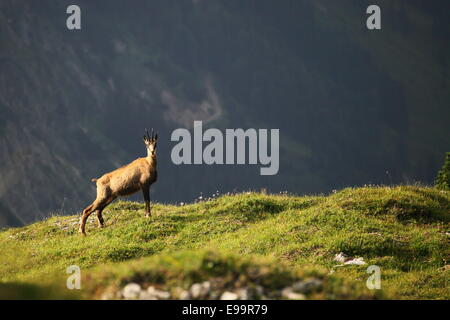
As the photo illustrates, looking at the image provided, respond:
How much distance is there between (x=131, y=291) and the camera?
12578 mm

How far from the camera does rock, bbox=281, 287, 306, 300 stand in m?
12.5

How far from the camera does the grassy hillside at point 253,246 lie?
42.7ft

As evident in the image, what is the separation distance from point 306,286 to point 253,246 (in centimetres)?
891

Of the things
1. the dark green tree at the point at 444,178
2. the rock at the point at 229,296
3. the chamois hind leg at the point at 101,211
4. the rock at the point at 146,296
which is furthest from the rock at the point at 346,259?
the dark green tree at the point at 444,178

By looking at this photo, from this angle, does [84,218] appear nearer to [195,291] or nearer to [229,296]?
[195,291]

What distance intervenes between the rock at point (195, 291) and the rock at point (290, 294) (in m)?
1.63

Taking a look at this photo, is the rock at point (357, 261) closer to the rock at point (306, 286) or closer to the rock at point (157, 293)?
the rock at point (306, 286)

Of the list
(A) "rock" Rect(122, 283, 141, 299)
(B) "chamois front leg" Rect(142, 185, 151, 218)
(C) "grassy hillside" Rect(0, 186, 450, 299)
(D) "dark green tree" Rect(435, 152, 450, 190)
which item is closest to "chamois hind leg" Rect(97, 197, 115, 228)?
(C) "grassy hillside" Rect(0, 186, 450, 299)

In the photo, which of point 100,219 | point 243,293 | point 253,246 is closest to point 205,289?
point 243,293

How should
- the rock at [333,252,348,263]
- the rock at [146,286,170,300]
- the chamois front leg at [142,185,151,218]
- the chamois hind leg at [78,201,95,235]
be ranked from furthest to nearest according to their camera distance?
the chamois front leg at [142,185,151,218], the chamois hind leg at [78,201,95,235], the rock at [333,252,348,263], the rock at [146,286,170,300]

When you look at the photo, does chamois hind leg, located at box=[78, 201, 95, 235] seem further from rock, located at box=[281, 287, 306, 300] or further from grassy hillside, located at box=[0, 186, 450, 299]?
rock, located at box=[281, 287, 306, 300]

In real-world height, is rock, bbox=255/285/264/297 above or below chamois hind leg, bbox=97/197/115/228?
above

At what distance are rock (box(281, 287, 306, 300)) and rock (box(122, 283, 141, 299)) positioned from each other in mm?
2826
